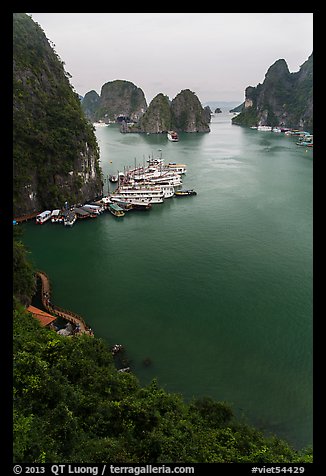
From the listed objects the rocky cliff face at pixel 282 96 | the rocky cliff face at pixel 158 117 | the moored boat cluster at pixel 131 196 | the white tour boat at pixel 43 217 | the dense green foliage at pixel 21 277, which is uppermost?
the rocky cliff face at pixel 282 96

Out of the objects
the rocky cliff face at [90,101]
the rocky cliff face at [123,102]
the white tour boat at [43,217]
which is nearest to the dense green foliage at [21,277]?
the white tour boat at [43,217]

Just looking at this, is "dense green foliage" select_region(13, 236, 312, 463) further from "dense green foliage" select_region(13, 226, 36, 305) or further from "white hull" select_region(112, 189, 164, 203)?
"white hull" select_region(112, 189, 164, 203)

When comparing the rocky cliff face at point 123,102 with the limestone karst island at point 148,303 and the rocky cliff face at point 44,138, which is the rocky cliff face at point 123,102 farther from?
the rocky cliff face at point 44,138

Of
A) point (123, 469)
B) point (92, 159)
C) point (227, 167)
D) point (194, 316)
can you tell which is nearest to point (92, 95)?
point (227, 167)

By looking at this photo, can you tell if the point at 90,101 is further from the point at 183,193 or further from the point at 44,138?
the point at 44,138

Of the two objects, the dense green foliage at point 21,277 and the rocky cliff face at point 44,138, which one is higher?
the rocky cliff face at point 44,138

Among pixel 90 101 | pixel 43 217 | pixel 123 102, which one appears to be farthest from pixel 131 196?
pixel 90 101
